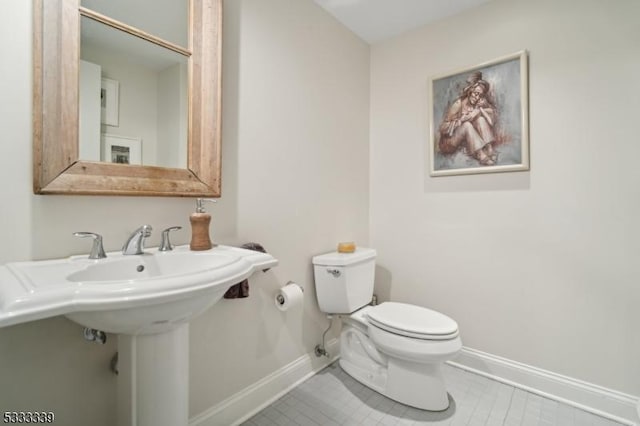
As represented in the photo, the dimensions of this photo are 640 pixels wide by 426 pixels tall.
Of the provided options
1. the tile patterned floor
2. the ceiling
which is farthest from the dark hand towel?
the ceiling

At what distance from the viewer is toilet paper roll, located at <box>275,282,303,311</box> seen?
1.44m

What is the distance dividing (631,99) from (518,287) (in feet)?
3.44

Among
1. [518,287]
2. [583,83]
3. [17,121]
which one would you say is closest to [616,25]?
[583,83]

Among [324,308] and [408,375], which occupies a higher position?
[324,308]

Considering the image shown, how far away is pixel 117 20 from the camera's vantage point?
1015mm

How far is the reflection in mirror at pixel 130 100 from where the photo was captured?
96 centimetres

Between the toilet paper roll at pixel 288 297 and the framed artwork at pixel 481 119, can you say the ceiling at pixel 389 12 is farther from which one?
the toilet paper roll at pixel 288 297

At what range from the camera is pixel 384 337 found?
1.48m

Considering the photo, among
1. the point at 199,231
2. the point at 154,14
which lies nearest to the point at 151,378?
the point at 199,231

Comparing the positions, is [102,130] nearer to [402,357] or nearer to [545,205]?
[402,357]

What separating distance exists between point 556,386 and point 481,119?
1500 mm

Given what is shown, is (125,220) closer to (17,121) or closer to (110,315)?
(17,121)

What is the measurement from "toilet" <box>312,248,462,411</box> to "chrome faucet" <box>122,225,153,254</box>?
93 cm

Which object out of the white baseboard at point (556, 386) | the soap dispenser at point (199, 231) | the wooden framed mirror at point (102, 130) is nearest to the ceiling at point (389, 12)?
the wooden framed mirror at point (102, 130)
